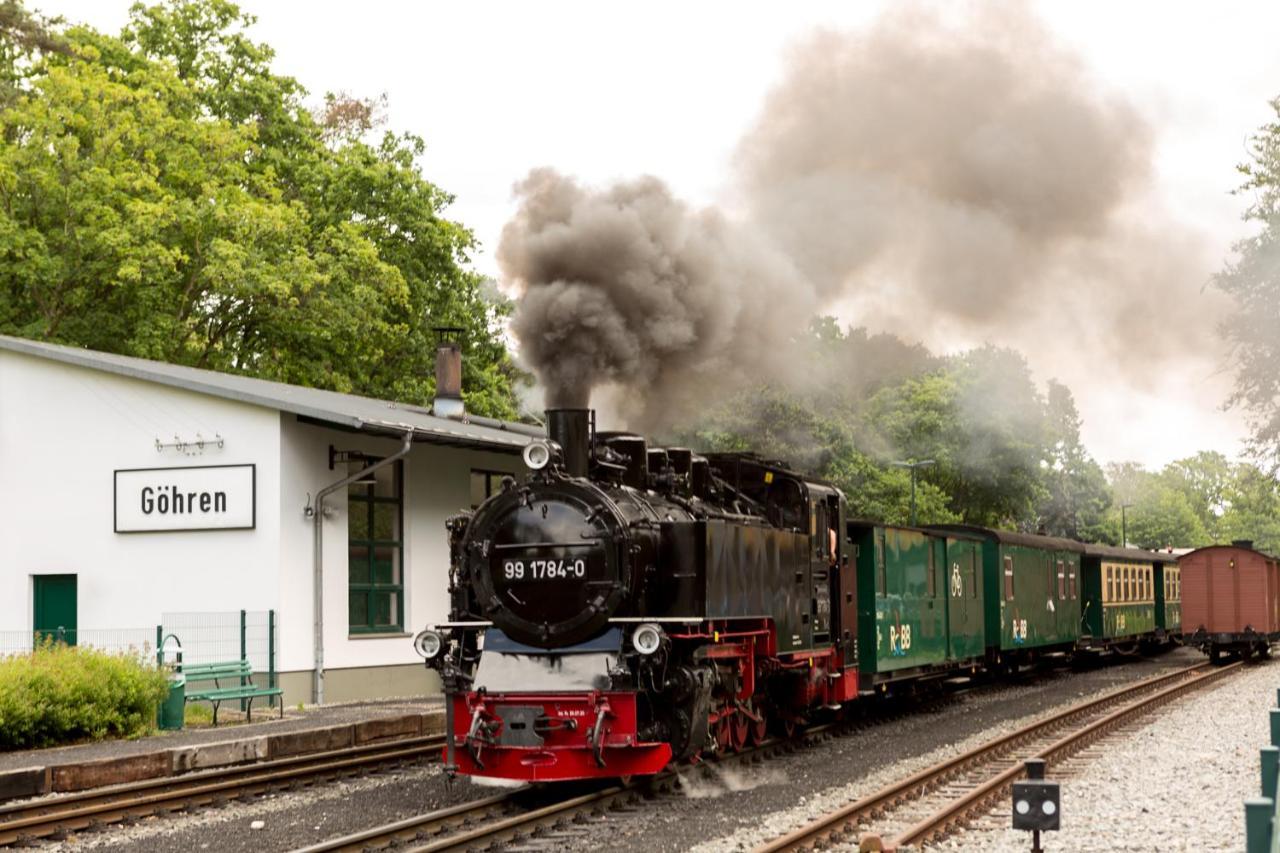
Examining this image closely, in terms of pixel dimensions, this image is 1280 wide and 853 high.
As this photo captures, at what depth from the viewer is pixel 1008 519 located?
66.0 meters

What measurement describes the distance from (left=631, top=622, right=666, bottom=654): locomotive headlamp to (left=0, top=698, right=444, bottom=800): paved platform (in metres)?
5.03

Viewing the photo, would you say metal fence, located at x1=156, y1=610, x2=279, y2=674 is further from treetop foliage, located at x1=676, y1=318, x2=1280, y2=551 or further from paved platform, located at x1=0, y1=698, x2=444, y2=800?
treetop foliage, located at x1=676, y1=318, x2=1280, y2=551

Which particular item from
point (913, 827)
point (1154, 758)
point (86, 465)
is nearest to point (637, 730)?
point (913, 827)

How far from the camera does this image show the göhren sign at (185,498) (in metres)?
19.7

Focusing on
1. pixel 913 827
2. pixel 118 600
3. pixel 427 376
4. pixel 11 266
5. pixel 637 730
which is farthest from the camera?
pixel 427 376

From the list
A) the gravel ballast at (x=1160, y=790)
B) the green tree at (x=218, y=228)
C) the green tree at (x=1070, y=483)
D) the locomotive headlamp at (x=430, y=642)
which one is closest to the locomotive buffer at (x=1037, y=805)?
the gravel ballast at (x=1160, y=790)

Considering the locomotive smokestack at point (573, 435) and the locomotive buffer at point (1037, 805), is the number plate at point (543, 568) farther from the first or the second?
the locomotive buffer at point (1037, 805)

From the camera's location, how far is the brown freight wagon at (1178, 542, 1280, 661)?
32312 mm

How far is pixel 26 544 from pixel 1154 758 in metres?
15.1

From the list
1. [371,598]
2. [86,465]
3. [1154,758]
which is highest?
[86,465]

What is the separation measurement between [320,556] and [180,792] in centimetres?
820

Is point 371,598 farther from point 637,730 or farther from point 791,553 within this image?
point 637,730

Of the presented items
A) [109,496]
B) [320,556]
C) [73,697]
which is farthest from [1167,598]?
[73,697]

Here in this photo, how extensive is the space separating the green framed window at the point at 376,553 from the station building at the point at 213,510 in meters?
0.02
